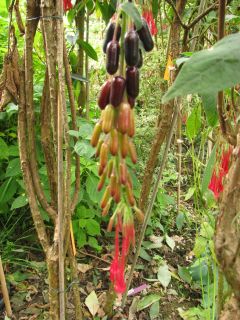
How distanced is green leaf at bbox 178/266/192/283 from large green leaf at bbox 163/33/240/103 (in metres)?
1.55

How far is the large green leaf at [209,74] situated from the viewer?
0.29 metres

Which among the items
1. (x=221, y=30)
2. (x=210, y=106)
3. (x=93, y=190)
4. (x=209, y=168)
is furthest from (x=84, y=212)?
(x=221, y=30)

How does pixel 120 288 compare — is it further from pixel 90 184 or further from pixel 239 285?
pixel 90 184

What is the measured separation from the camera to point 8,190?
1644mm

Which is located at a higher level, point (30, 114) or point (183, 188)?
point (30, 114)

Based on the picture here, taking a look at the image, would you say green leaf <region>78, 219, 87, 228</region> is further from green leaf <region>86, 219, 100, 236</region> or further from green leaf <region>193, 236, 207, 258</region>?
green leaf <region>193, 236, 207, 258</region>

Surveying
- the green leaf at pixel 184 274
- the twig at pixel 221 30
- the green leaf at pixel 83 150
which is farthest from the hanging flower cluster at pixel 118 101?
the green leaf at pixel 184 274

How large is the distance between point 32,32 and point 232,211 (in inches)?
25.3

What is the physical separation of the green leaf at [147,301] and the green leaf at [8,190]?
0.70m

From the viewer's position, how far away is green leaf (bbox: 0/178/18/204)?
162cm

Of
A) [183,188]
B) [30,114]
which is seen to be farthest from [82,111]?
[183,188]

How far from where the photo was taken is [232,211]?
1.69 ft

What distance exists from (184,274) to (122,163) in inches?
57.9

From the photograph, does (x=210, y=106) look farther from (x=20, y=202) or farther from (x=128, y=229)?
(x=20, y=202)
